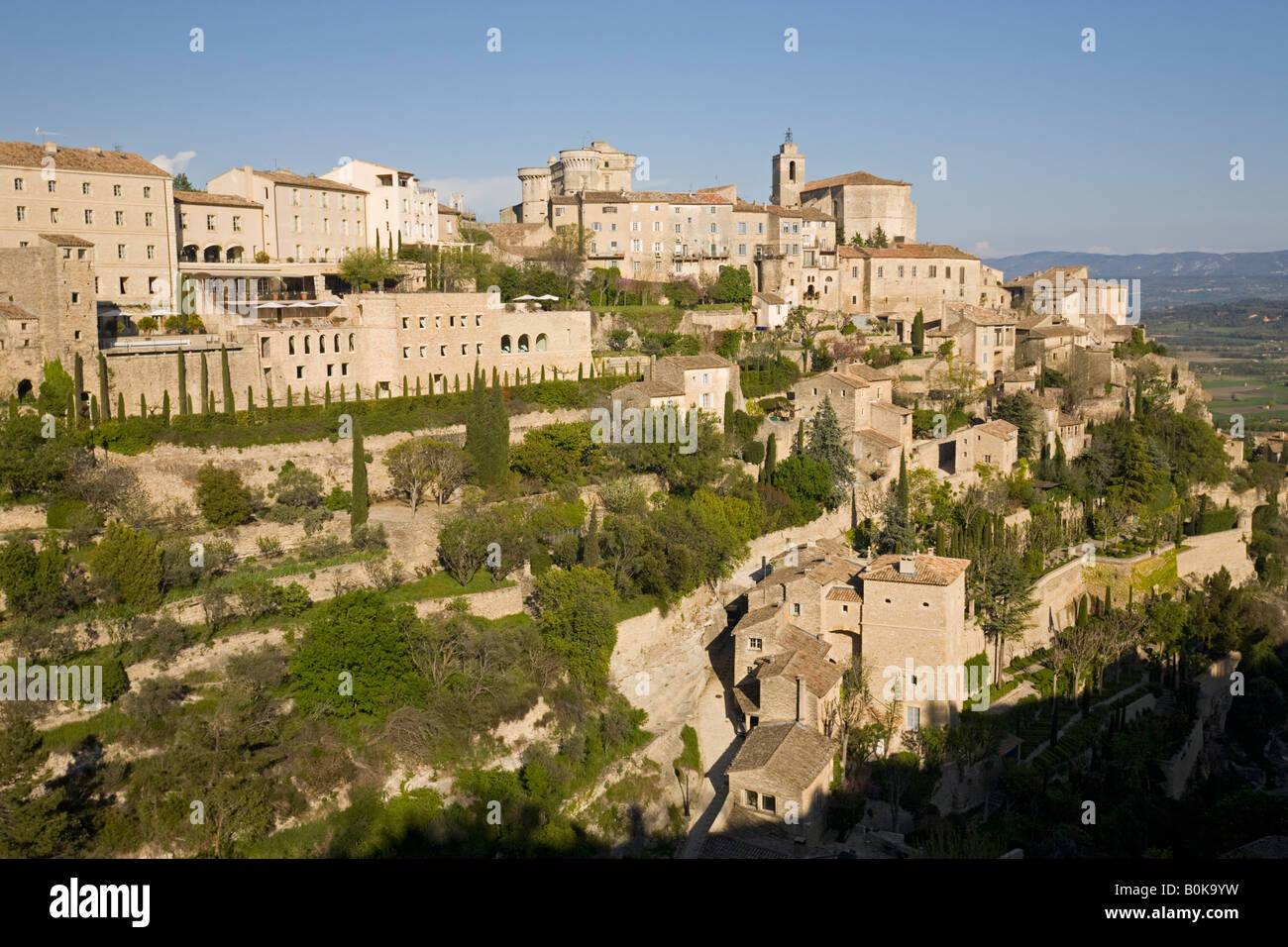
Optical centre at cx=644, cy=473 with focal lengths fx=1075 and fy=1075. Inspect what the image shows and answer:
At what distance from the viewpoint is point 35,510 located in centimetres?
2353

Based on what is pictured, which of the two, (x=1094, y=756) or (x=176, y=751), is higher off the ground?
→ (x=176, y=751)

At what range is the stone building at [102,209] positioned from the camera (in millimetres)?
31734

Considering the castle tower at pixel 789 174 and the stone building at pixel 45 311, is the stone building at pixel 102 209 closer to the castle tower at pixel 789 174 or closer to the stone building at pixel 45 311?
the stone building at pixel 45 311

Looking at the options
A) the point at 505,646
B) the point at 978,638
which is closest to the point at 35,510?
the point at 505,646

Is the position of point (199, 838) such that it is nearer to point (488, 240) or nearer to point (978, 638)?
point (978, 638)

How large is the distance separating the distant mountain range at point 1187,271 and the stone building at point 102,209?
12522cm

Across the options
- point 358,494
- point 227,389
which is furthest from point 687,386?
point 227,389

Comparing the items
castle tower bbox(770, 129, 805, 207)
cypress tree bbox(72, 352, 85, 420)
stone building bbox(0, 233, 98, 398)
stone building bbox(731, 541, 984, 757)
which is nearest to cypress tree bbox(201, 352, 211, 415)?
Answer: stone building bbox(0, 233, 98, 398)

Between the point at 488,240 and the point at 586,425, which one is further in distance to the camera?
the point at 488,240

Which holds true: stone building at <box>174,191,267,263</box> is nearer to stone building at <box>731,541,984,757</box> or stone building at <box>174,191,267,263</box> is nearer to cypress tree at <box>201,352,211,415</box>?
cypress tree at <box>201,352,211,415</box>

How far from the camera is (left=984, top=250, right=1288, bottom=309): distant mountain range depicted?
6014 inches

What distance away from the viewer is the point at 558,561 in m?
27.3
